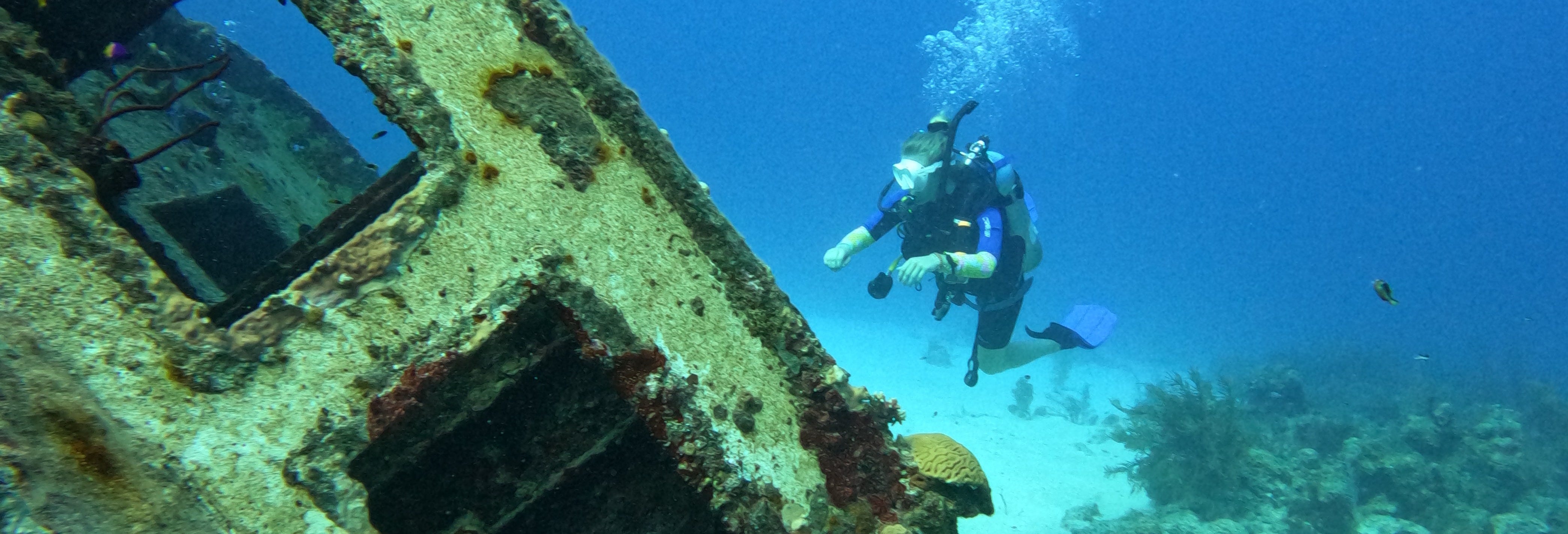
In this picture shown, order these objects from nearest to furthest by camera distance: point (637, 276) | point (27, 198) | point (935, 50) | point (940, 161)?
point (27, 198) → point (637, 276) → point (940, 161) → point (935, 50)

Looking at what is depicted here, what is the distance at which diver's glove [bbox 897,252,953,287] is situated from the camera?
219 inches

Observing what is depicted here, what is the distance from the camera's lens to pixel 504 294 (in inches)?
67.6

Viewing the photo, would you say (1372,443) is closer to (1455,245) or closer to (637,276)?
(637,276)

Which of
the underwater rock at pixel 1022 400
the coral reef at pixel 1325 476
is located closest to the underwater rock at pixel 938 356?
the underwater rock at pixel 1022 400

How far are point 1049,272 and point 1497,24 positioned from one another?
91802mm

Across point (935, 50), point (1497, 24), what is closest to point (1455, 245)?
point (1497, 24)

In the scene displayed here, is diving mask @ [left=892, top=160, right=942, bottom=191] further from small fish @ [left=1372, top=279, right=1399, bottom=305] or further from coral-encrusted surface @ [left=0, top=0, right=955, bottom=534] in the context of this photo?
coral-encrusted surface @ [left=0, top=0, right=955, bottom=534]

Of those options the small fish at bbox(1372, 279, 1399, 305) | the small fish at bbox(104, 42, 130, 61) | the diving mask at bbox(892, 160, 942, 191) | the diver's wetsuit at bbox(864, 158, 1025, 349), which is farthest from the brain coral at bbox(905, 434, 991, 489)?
the small fish at bbox(1372, 279, 1399, 305)

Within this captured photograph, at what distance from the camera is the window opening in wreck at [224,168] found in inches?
82.7

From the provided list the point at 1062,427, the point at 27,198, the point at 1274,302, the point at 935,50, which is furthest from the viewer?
the point at 935,50

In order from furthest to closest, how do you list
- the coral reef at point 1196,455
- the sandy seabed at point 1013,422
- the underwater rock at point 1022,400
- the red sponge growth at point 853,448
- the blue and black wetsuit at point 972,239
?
the underwater rock at point 1022,400 < the sandy seabed at point 1013,422 < the coral reef at point 1196,455 < the blue and black wetsuit at point 972,239 < the red sponge growth at point 853,448

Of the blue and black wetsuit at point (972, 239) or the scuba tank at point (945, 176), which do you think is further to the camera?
the scuba tank at point (945, 176)

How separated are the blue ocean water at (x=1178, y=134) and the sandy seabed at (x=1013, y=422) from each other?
1828cm

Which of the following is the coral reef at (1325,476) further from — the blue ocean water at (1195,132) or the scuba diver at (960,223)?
the blue ocean water at (1195,132)
